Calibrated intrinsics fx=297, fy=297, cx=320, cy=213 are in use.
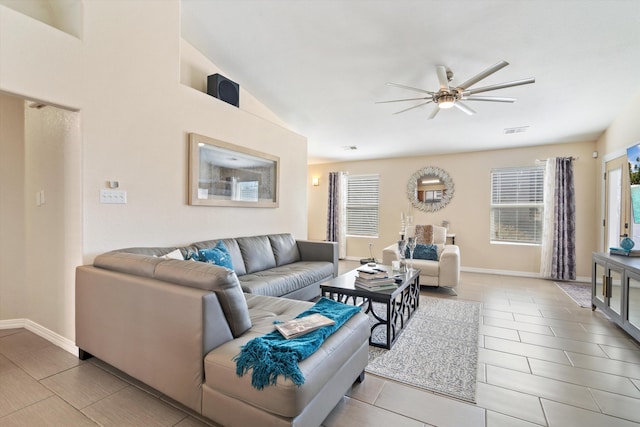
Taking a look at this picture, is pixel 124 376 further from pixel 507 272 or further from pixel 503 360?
pixel 507 272

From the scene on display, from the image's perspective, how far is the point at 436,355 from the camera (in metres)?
2.32

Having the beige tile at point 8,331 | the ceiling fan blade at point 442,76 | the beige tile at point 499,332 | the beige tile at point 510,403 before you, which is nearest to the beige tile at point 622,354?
the beige tile at point 499,332

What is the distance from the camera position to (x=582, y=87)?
3402 mm

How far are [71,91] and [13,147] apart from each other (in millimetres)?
1238

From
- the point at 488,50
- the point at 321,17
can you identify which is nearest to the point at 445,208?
the point at 488,50

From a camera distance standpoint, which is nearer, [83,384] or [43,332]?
[83,384]

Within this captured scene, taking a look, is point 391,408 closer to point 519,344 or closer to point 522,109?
point 519,344

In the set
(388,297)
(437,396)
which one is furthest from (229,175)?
(437,396)

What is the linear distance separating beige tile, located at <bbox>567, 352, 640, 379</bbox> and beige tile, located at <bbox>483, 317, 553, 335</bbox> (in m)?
0.49

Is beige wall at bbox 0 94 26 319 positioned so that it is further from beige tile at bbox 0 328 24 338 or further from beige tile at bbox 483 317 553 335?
beige tile at bbox 483 317 553 335

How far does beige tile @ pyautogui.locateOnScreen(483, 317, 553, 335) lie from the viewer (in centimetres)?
285

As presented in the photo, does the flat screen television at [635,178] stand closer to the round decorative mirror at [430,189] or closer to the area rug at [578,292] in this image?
the area rug at [578,292]

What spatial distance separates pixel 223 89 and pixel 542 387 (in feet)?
13.2

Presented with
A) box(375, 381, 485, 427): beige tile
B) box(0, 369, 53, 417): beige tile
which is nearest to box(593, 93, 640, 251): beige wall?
box(375, 381, 485, 427): beige tile
